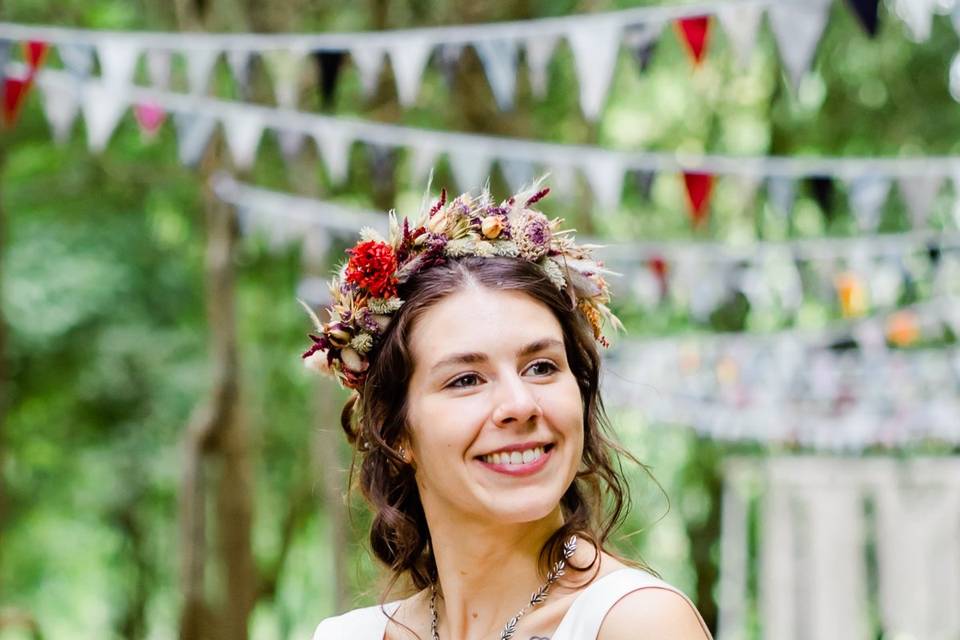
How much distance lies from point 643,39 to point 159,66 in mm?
2185

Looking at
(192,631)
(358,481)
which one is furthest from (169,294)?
(358,481)

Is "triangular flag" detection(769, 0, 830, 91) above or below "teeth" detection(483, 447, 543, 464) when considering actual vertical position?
above

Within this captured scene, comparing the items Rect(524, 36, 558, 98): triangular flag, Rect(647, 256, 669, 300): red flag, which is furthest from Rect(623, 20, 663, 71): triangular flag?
Rect(647, 256, 669, 300): red flag

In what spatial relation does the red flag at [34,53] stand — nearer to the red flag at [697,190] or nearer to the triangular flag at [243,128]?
the triangular flag at [243,128]

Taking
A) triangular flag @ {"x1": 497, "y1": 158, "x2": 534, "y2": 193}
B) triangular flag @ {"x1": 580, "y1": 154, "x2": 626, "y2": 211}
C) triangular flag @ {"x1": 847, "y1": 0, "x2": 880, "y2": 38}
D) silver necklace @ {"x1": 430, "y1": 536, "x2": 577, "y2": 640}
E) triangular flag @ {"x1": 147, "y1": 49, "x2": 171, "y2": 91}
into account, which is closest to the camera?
silver necklace @ {"x1": 430, "y1": 536, "x2": 577, "y2": 640}

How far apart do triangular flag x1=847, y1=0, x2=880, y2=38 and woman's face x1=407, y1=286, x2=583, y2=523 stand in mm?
2518

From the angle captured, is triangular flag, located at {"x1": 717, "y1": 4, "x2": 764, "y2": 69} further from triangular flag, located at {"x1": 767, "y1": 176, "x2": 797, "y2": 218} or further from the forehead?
the forehead

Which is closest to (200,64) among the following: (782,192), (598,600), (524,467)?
(782,192)

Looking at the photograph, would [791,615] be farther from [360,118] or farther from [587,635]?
[587,635]

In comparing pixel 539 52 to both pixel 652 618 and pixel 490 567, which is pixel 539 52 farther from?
pixel 652 618

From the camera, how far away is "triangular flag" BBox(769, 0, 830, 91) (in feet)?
14.5

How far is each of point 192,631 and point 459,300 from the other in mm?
8264

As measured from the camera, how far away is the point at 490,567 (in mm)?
2020

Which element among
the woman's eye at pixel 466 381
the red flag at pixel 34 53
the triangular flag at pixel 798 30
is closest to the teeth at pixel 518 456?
the woman's eye at pixel 466 381
